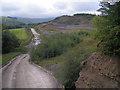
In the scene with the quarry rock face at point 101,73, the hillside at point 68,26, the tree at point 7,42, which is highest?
the hillside at point 68,26

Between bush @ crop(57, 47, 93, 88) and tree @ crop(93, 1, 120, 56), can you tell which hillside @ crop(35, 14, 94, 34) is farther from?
tree @ crop(93, 1, 120, 56)

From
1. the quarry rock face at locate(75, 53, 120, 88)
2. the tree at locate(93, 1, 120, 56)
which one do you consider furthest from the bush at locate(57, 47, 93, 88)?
the tree at locate(93, 1, 120, 56)

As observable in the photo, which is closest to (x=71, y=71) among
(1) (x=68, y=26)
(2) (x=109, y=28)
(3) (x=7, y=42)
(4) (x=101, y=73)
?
(4) (x=101, y=73)

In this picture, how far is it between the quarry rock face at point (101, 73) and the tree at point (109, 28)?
0.60 meters

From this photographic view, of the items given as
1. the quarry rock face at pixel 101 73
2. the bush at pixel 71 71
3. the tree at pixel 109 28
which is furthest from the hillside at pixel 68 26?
the tree at pixel 109 28

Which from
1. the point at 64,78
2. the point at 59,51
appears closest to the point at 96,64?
the point at 64,78

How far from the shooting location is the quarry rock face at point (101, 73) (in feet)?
31.7

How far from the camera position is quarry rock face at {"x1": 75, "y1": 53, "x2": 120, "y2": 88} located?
9648 mm

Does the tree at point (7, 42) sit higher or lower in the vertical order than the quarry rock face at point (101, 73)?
lower

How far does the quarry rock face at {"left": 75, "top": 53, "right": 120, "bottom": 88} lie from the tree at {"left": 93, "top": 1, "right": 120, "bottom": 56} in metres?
0.60

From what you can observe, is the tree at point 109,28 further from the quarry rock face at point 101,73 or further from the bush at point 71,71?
the bush at point 71,71

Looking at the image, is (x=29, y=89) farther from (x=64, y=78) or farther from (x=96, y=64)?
(x=96, y=64)

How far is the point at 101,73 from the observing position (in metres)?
10.9

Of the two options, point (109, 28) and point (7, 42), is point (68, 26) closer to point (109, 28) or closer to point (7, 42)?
point (7, 42)
